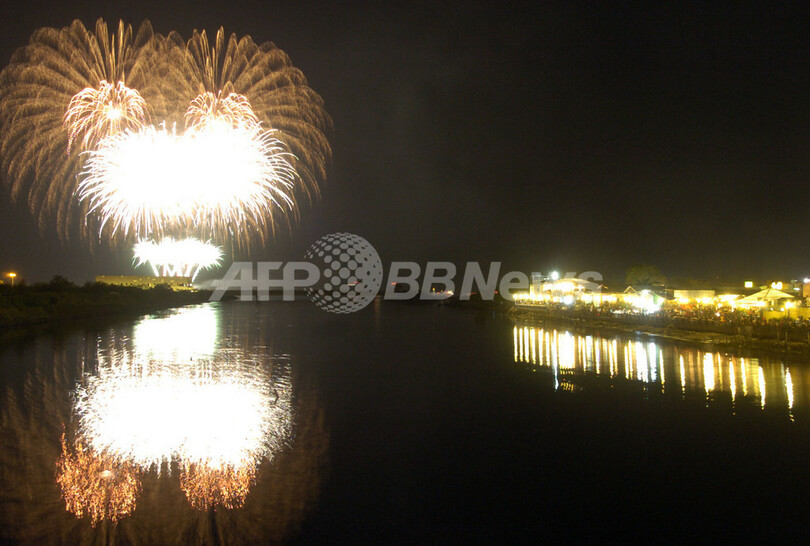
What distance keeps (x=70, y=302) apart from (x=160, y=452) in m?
31.7

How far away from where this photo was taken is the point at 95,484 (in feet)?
18.9

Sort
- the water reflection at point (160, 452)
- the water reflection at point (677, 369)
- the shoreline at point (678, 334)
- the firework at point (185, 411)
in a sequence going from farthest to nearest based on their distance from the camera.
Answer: the shoreline at point (678, 334) < the water reflection at point (677, 369) < the firework at point (185, 411) < the water reflection at point (160, 452)

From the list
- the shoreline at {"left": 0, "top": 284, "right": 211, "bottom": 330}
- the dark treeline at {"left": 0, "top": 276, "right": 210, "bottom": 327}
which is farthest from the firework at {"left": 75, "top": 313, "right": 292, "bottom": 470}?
the dark treeline at {"left": 0, "top": 276, "right": 210, "bottom": 327}

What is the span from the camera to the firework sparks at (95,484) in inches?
203

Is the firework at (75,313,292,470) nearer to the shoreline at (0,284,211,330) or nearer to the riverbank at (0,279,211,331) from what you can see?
the shoreline at (0,284,211,330)

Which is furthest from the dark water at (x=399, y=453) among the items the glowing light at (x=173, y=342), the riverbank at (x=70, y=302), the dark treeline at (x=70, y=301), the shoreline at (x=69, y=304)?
the dark treeline at (x=70, y=301)

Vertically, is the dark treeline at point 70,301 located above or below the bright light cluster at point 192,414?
above

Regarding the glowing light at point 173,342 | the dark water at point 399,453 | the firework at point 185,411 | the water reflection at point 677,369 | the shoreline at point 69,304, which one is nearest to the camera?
the dark water at point 399,453

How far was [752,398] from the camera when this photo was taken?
1039cm

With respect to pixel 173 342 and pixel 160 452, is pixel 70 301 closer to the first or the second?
pixel 173 342

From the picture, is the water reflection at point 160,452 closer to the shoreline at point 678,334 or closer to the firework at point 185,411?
the firework at point 185,411

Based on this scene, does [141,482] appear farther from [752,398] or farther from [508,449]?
[752,398]

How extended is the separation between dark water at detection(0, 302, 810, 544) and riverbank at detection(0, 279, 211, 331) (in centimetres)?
1456

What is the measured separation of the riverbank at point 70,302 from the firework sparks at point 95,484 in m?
22.5
